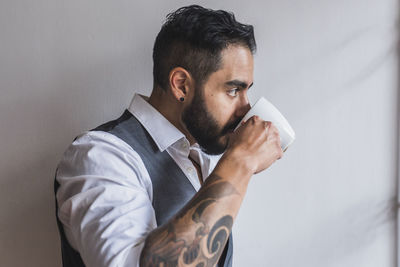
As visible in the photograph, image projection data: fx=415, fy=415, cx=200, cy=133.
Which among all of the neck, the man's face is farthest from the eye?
the neck

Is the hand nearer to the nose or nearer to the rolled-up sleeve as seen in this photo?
the nose

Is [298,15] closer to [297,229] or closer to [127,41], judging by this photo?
[127,41]

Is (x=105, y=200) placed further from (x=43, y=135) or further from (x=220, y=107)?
(x=43, y=135)

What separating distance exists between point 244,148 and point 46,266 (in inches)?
27.1

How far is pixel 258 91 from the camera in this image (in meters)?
1.15

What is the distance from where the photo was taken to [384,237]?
1.19 meters

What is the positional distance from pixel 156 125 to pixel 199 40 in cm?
21

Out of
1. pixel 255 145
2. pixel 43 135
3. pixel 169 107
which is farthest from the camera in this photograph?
pixel 43 135

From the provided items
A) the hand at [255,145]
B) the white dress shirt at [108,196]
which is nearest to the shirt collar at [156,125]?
the white dress shirt at [108,196]

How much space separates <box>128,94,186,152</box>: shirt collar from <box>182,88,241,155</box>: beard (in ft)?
0.13

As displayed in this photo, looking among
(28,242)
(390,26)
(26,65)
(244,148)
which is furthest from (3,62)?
(390,26)

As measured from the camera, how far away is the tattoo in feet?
2.37

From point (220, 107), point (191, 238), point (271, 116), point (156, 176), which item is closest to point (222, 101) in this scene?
point (220, 107)

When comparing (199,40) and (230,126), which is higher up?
(199,40)
